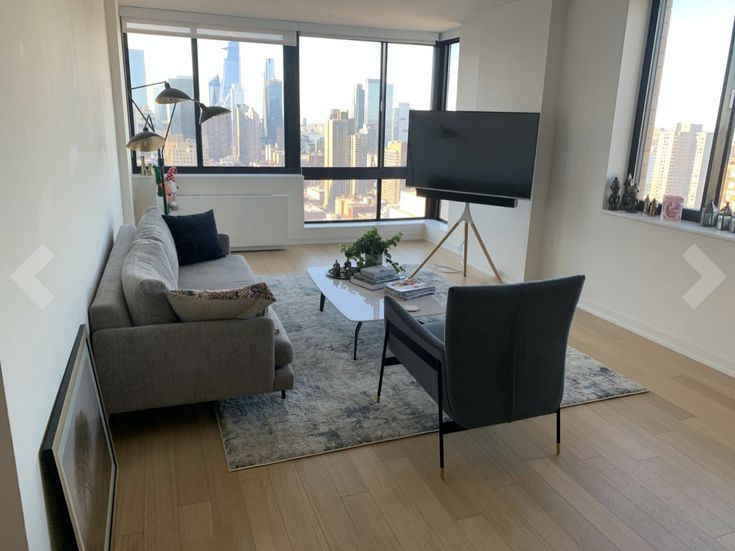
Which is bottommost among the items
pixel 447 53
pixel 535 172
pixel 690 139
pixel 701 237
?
pixel 701 237

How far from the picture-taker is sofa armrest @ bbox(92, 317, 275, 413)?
245 cm

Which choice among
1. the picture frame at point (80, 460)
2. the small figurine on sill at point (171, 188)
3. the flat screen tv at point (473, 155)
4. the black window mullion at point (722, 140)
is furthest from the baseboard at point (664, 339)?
the small figurine on sill at point (171, 188)

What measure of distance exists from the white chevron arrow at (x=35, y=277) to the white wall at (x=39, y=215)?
0.02m

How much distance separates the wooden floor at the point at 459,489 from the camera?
2.09 m

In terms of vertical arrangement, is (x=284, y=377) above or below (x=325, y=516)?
above

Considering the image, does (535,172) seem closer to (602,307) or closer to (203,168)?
(602,307)

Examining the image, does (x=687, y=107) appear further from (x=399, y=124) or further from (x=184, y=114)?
(x=184, y=114)

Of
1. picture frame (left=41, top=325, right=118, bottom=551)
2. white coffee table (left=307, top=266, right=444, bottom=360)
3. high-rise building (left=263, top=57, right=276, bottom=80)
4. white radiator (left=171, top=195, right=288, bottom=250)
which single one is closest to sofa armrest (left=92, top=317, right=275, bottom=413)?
picture frame (left=41, top=325, right=118, bottom=551)

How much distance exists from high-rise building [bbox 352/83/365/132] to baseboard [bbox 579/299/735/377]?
3.53 m

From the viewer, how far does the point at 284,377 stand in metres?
2.80

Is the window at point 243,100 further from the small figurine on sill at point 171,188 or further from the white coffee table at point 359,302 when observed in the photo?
the white coffee table at point 359,302

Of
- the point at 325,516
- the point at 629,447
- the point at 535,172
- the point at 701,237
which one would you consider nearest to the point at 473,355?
the point at 325,516

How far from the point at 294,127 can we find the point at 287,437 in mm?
4594

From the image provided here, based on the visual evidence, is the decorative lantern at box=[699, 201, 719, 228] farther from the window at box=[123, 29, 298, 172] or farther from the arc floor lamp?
the window at box=[123, 29, 298, 172]
